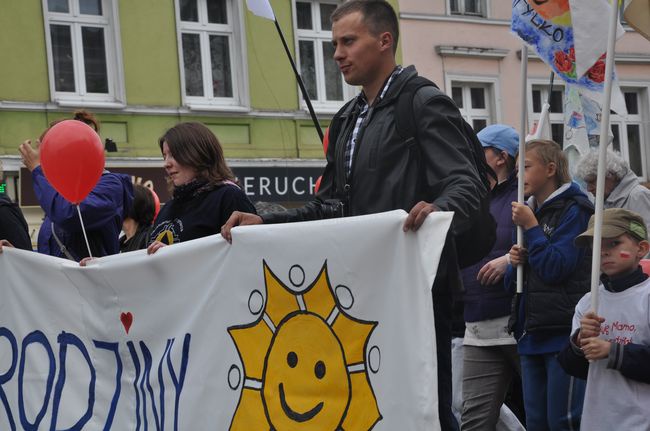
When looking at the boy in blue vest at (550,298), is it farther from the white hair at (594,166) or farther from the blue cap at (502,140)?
the white hair at (594,166)

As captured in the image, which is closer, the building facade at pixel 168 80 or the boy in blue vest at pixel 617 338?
the boy in blue vest at pixel 617 338

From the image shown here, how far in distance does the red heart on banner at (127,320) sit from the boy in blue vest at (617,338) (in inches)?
69.9

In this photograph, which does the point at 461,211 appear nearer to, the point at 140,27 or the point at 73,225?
the point at 73,225

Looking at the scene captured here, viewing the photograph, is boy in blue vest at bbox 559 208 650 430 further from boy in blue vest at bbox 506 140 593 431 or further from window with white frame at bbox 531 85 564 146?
window with white frame at bbox 531 85 564 146

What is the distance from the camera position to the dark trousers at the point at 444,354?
4.11m

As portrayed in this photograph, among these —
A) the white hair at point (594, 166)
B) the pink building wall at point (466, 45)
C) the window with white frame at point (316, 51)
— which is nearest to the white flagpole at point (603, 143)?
the white hair at point (594, 166)

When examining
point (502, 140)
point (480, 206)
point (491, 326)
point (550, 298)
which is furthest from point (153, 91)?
point (480, 206)

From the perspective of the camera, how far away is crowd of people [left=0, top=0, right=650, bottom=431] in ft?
14.0

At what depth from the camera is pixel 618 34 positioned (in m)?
4.69

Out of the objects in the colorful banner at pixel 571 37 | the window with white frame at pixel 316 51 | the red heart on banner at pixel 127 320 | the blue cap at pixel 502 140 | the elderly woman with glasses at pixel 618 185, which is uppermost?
the window with white frame at pixel 316 51

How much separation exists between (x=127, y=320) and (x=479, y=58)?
19.2 meters

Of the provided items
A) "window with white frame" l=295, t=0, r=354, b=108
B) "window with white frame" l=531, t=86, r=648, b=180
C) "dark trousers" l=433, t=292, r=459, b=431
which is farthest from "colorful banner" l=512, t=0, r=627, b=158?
"window with white frame" l=531, t=86, r=648, b=180

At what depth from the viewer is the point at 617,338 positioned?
4660mm

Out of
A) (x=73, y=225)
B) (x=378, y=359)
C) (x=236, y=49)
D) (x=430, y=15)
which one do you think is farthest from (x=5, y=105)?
(x=378, y=359)
